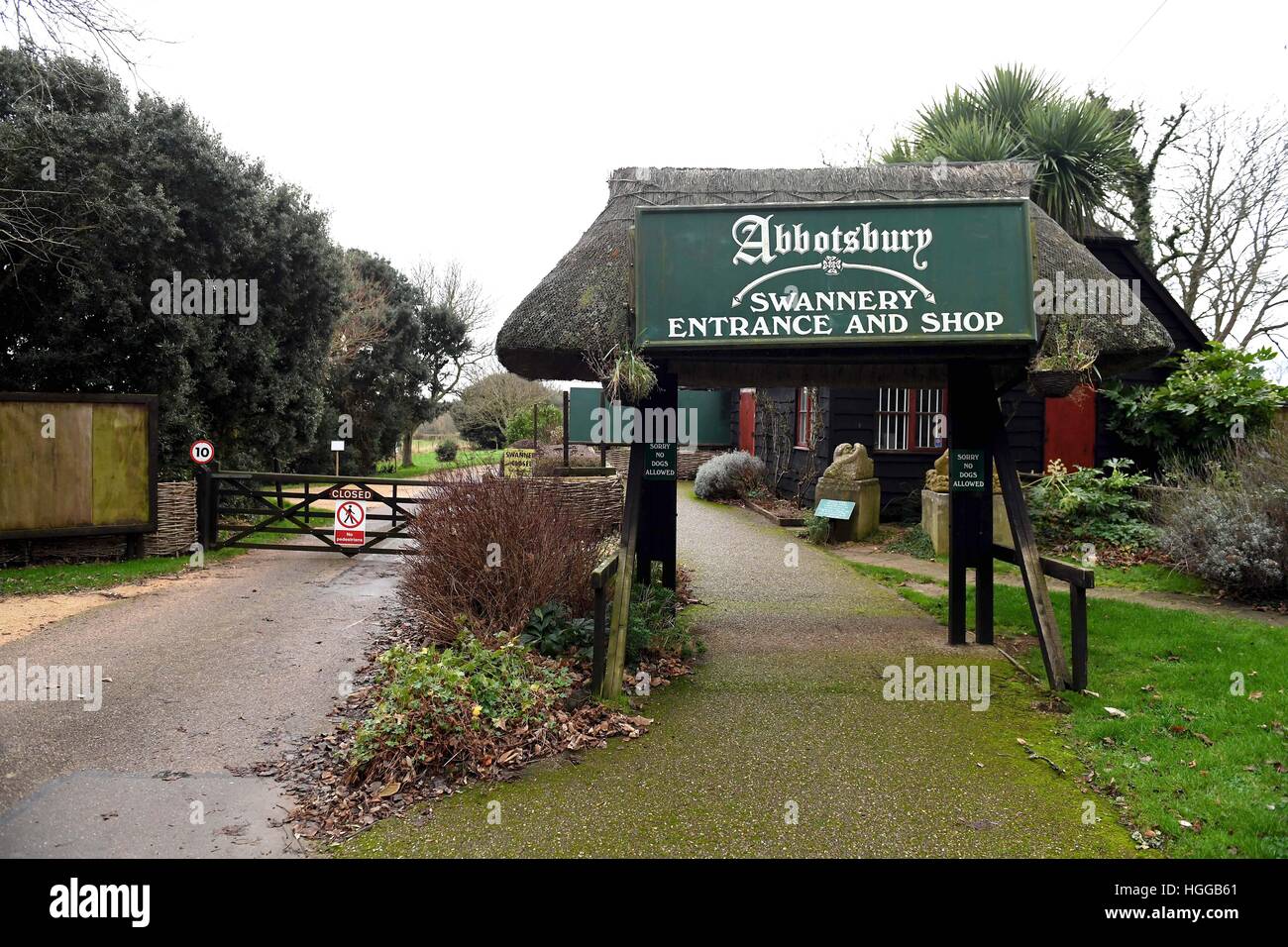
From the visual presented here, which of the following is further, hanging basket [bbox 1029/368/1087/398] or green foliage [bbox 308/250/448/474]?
green foliage [bbox 308/250/448/474]

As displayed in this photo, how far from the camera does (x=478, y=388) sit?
3488cm

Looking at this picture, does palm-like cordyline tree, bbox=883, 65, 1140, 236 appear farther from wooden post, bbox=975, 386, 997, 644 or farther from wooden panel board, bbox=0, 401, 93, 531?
wooden panel board, bbox=0, 401, 93, 531

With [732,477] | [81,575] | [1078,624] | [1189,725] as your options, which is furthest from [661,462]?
[732,477]

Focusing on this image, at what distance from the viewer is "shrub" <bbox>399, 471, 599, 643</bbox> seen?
623cm

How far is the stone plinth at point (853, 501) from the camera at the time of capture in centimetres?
1283

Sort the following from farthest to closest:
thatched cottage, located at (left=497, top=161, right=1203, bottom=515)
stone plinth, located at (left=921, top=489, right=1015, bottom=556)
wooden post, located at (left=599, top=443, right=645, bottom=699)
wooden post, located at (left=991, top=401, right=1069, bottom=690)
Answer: stone plinth, located at (left=921, top=489, right=1015, bottom=556) → thatched cottage, located at (left=497, top=161, right=1203, bottom=515) → wooden post, located at (left=991, top=401, right=1069, bottom=690) → wooden post, located at (left=599, top=443, right=645, bottom=699)

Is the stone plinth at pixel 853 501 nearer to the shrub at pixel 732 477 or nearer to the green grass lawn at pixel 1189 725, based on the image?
the green grass lawn at pixel 1189 725

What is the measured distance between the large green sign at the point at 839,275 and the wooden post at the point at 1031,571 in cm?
121

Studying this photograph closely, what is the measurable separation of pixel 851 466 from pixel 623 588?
794 cm

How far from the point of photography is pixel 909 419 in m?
14.1

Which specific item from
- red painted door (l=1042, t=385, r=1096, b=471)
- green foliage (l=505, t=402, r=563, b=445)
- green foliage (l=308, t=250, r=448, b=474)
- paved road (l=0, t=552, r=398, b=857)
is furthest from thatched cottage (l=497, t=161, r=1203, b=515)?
green foliage (l=505, t=402, r=563, b=445)

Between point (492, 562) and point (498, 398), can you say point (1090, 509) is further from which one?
point (498, 398)

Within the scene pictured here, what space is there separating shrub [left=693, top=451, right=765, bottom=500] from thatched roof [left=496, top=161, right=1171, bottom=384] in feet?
35.9
